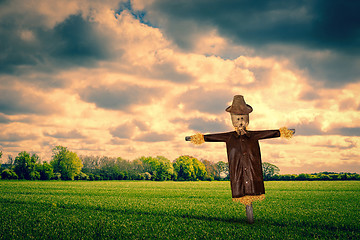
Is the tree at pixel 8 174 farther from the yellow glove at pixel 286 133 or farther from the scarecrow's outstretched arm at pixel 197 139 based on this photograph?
the yellow glove at pixel 286 133

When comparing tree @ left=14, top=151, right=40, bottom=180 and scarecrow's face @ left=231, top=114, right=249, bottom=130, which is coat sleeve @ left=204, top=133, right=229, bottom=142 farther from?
tree @ left=14, top=151, right=40, bottom=180

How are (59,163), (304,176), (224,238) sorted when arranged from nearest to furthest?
(224,238), (304,176), (59,163)

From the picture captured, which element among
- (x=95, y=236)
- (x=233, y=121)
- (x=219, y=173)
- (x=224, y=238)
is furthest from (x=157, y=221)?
(x=219, y=173)

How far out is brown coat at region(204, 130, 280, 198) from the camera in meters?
10.1

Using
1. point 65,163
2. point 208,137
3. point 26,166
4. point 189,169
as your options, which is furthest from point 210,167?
point 208,137

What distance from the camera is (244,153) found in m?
10.3

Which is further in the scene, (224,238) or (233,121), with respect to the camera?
(233,121)

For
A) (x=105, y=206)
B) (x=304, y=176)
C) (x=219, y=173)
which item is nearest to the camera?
(x=105, y=206)

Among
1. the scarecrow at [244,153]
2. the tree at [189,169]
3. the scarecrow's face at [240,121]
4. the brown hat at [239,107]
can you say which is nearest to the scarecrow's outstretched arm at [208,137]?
the scarecrow at [244,153]

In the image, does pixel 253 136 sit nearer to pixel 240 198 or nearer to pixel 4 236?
pixel 240 198

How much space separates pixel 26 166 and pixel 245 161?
9230 cm

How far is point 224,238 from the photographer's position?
317 inches

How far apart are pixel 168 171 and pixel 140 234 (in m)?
93.8

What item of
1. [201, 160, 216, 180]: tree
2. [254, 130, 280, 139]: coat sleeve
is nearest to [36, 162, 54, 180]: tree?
[201, 160, 216, 180]: tree
